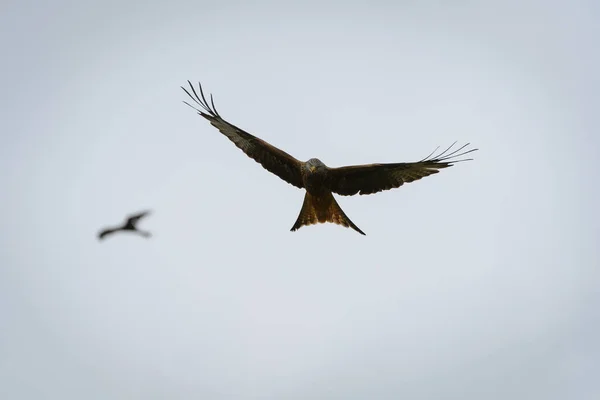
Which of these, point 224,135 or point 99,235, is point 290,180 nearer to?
point 224,135

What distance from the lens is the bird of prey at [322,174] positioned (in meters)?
9.72

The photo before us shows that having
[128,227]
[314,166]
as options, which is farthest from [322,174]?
[128,227]

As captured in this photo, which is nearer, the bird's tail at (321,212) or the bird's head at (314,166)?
Result: the bird's head at (314,166)

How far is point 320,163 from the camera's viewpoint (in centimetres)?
973

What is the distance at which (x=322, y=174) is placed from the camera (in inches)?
379

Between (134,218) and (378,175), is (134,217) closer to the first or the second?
(134,218)

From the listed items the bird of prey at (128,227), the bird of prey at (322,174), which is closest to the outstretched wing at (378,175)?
the bird of prey at (322,174)

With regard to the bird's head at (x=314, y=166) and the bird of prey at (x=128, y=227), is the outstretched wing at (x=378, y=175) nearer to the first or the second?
the bird's head at (x=314, y=166)

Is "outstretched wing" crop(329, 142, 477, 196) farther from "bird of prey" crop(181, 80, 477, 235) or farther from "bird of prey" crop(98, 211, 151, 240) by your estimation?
"bird of prey" crop(98, 211, 151, 240)

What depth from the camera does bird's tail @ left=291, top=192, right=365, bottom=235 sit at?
9930 mm

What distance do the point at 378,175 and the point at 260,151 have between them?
2233 millimetres

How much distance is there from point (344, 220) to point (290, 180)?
4.28ft

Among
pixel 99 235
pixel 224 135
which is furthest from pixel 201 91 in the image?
pixel 99 235

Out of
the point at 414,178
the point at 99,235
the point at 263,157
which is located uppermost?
the point at 263,157
